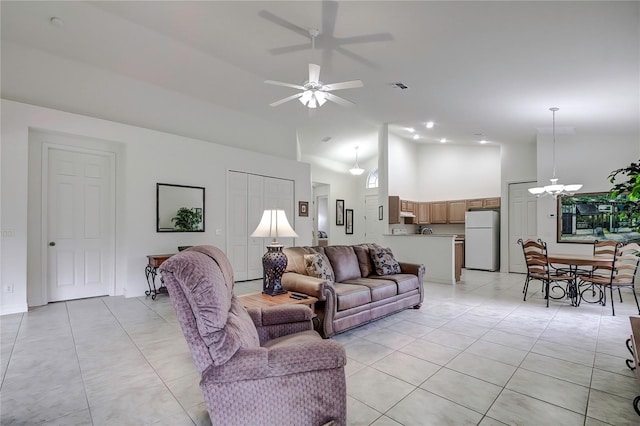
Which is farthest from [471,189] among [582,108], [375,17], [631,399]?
[631,399]

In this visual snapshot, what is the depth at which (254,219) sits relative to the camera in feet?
22.0

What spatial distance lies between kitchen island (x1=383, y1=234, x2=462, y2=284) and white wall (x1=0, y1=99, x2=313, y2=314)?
331cm

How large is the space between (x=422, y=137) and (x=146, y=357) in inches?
309

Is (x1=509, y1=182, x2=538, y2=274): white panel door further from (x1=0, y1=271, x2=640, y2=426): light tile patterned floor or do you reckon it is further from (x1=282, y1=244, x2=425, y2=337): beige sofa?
(x1=282, y1=244, x2=425, y2=337): beige sofa

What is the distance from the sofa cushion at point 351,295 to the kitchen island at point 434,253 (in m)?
3.34

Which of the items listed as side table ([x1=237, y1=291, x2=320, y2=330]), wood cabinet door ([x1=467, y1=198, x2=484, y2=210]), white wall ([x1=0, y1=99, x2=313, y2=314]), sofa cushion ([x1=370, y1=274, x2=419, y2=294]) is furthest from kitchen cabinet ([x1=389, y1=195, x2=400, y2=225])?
side table ([x1=237, y1=291, x2=320, y2=330])

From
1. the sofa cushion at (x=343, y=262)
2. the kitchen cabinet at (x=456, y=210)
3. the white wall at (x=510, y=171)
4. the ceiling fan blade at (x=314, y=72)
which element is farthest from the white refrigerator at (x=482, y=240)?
the ceiling fan blade at (x=314, y=72)

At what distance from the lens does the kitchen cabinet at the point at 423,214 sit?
29.6 ft

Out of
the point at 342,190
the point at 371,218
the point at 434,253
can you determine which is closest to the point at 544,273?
the point at 434,253

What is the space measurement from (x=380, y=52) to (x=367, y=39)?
33 centimetres

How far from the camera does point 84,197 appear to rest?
189 inches

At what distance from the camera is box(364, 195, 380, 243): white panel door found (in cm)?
1008

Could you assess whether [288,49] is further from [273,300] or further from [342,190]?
[342,190]

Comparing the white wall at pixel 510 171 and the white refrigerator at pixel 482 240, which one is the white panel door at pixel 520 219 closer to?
the white wall at pixel 510 171
